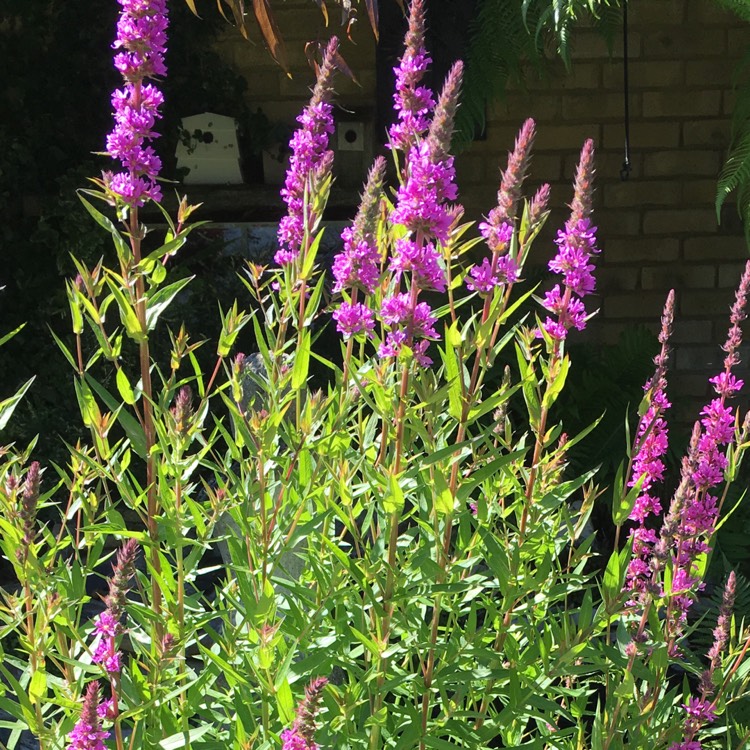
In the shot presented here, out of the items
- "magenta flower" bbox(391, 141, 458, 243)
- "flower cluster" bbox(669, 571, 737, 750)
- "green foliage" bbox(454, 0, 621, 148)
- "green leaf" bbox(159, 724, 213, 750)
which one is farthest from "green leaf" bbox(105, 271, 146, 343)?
"green foliage" bbox(454, 0, 621, 148)

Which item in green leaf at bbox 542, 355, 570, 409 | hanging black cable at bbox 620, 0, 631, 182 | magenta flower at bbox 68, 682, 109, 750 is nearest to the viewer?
magenta flower at bbox 68, 682, 109, 750

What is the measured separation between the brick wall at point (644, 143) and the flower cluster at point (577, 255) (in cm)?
330

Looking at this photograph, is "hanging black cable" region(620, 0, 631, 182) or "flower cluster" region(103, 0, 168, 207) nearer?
"flower cluster" region(103, 0, 168, 207)

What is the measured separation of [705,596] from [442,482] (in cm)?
248

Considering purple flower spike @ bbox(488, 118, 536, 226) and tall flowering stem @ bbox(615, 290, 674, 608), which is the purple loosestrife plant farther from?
tall flowering stem @ bbox(615, 290, 674, 608)

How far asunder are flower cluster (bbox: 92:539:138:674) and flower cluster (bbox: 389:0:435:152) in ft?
2.02

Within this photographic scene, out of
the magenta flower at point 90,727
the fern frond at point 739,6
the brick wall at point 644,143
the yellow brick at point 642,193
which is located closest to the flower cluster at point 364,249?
the magenta flower at point 90,727

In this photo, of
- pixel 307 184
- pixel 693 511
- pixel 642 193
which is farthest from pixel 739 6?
pixel 307 184

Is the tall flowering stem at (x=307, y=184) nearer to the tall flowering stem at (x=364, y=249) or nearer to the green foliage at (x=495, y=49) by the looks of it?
the tall flowering stem at (x=364, y=249)

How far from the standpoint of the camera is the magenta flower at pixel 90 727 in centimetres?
96

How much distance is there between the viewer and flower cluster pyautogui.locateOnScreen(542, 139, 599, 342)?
1.30 meters

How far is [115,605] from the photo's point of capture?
41.1 inches

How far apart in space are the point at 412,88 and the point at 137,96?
0.34 metres

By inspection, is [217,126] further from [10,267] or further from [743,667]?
[743,667]
